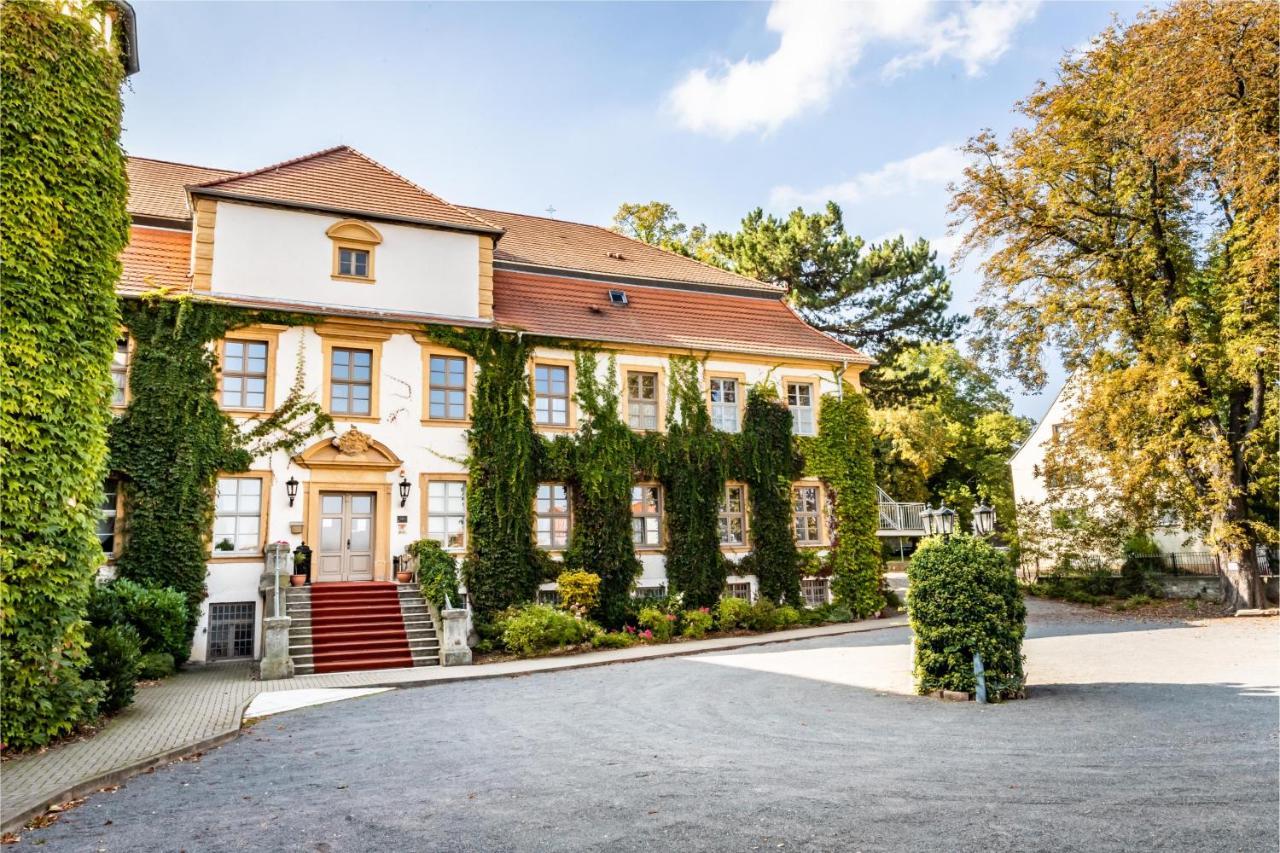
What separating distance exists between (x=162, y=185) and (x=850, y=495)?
19288mm

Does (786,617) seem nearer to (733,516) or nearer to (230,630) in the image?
(733,516)

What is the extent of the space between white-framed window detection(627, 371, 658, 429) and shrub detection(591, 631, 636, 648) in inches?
225

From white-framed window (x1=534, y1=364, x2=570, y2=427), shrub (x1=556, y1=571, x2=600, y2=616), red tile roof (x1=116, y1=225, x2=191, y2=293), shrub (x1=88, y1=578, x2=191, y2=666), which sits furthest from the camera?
white-framed window (x1=534, y1=364, x2=570, y2=427)

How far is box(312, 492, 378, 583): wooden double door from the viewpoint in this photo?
59.9 feet

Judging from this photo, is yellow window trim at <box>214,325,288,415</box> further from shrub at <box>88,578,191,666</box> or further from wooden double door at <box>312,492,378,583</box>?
Result: shrub at <box>88,578,191,666</box>

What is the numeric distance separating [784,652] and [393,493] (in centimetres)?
894

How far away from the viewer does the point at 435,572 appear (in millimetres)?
17469

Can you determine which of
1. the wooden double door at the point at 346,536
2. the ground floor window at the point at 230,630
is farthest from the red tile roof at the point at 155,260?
the ground floor window at the point at 230,630

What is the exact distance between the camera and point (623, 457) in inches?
827

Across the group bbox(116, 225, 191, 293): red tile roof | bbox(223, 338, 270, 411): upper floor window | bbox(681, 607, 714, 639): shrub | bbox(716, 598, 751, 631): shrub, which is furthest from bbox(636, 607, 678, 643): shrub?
bbox(116, 225, 191, 293): red tile roof

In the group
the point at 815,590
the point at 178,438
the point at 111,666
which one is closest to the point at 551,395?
the point at 178,438

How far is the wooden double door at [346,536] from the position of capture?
59.9 feet

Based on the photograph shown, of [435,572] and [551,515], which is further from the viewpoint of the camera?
[551,515]

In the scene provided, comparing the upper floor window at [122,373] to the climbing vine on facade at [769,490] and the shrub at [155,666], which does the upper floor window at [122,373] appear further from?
the climbing vine on facade at [769,490]
